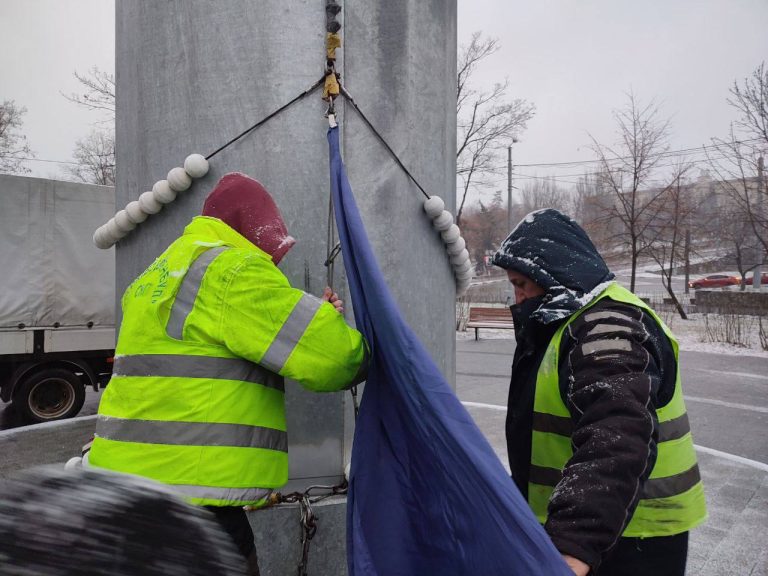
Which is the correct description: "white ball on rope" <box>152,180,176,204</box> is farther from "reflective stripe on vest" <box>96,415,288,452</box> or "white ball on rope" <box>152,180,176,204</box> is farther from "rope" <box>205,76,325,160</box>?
"reflective stripe on vest" <box>96,415,288,452</box>

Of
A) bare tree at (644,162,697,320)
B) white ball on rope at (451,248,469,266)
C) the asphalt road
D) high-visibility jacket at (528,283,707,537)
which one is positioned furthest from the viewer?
bare tree at (644,162,697,320)

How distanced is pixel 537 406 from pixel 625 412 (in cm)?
41

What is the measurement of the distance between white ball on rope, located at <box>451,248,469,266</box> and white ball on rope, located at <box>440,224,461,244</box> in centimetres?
11

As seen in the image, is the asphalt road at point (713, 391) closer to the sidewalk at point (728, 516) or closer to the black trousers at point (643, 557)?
the sidewalk at point (728, 516)

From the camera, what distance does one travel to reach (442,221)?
11.0 ft

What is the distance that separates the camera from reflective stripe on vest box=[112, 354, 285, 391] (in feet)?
6.43

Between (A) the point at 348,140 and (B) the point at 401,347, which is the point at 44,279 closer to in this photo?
(A) the point at 348,140

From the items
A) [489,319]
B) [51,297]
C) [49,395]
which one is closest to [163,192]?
[51,297]

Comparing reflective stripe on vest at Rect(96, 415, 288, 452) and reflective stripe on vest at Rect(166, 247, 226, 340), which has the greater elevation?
→ reflective stripe on vest at Rect(166, 247, 226, 340)

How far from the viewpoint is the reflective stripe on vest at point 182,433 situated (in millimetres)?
1938

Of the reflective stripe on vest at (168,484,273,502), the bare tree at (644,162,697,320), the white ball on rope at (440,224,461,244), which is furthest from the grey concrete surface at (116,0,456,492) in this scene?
the bare tree at (644,162,697,320)

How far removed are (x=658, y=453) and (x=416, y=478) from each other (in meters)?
0.73

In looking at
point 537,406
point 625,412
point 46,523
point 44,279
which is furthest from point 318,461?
point 44,279

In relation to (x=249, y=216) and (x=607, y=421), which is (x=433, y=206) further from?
(x=607, y=421)
